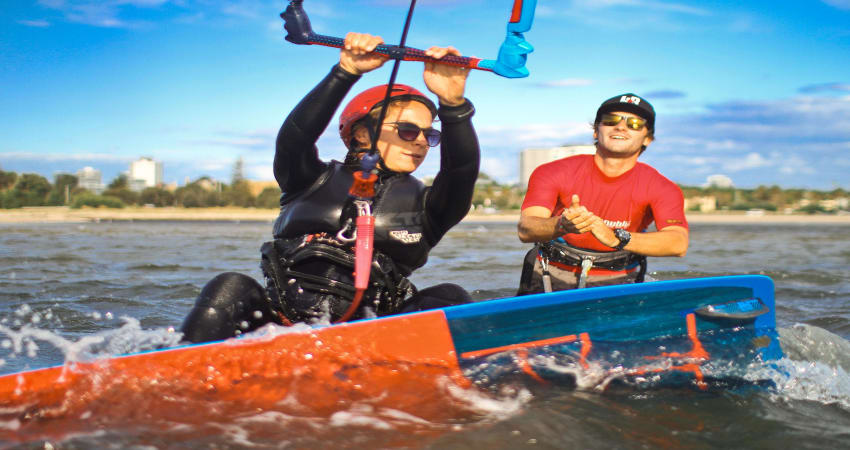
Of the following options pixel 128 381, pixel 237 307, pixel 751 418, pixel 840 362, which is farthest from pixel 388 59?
pixel 840 362

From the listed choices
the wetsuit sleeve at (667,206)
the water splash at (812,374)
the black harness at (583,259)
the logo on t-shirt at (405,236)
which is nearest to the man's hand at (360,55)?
the logo on t-shirt at (405,236)

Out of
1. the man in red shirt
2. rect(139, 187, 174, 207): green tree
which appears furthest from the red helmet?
rect(139, 187, 174, 207): green tree

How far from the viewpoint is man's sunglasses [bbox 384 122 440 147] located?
10.7 feet

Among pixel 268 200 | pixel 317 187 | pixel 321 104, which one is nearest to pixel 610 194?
pixel 317 187

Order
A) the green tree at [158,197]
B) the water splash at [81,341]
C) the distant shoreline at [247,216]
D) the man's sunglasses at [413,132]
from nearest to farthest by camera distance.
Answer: the water splash at [81,341]
the man's sunglasses at [413,132]
the distant shoreline at [247,216]
the green tree at [158,197]

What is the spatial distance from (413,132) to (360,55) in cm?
51

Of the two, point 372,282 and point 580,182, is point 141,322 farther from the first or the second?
point 580,182

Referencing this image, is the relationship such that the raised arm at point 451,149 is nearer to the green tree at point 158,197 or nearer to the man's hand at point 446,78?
the man's hand at point 446,78

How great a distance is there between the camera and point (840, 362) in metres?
3.53

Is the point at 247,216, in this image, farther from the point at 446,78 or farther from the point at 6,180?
the point at 446,78

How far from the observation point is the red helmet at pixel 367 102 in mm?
3338

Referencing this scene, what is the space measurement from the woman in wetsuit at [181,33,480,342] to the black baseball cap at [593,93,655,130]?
123 cm

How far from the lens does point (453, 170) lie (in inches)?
126

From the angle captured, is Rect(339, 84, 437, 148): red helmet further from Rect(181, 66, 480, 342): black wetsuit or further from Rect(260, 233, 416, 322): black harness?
Rect(260, 233, 416, 322): black harness
